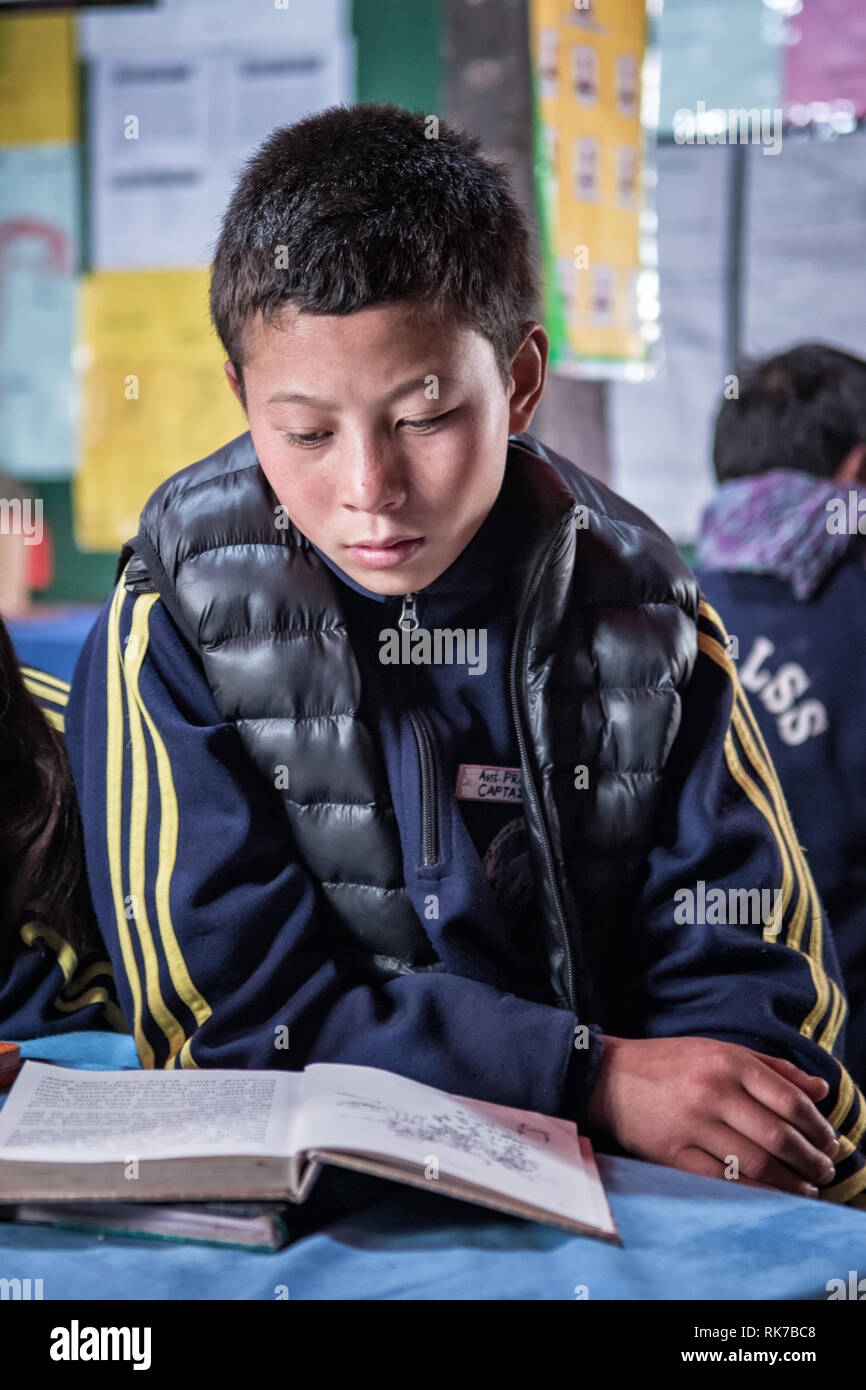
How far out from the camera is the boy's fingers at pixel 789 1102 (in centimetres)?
81

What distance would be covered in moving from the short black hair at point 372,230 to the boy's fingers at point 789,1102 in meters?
0.53

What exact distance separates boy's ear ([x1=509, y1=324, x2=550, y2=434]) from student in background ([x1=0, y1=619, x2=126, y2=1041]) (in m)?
0.47

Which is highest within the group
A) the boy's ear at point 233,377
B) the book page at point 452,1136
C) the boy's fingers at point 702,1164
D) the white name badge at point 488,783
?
the boy's ear at point 233,377

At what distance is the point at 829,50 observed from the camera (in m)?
2.20

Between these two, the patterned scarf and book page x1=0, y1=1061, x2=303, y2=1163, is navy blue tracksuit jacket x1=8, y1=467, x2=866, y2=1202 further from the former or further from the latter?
the patterned scarf

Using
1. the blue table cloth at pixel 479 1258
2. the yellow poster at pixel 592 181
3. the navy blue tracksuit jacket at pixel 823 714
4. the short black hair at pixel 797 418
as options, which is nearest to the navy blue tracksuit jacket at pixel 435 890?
the blue table cloth at pixel 479 1258

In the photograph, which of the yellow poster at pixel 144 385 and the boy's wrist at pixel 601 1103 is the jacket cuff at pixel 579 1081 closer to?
the boy's wrist at pixel 601 1103

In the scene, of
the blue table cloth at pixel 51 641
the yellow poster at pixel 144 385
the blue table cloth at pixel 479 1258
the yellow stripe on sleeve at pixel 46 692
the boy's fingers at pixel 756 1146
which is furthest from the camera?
the yellow poster at pixel 144 385

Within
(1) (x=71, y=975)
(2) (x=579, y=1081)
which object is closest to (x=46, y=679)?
(1) (x=71, y=975)

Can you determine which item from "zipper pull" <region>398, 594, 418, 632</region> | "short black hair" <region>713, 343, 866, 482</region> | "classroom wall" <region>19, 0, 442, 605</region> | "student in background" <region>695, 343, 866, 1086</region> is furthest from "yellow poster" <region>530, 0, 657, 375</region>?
"zipper pull" <region>398, 594, 418, 632</region>

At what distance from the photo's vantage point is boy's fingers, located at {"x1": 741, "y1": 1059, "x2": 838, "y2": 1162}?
0.81m

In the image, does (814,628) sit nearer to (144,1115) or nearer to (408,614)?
(408,614)

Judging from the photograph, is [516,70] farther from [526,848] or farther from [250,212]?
[526,848]

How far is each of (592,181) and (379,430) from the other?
164 cm
